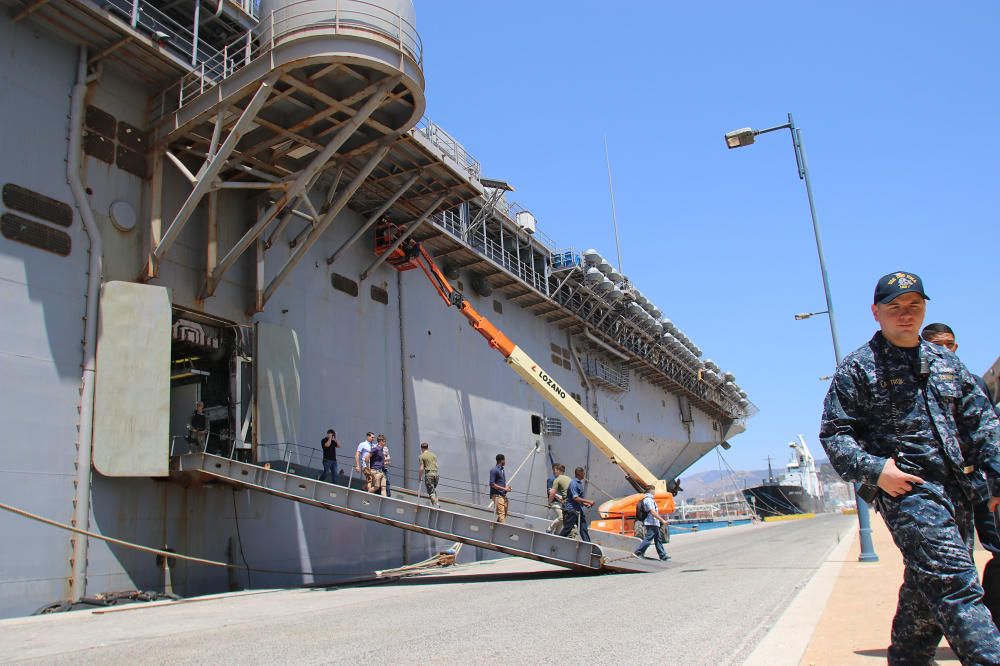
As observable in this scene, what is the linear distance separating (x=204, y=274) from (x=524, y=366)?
35.5ft

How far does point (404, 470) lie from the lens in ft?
65.8

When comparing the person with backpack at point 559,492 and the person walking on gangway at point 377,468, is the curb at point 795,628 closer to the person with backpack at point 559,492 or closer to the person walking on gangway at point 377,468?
the person with backpack at point 559,492

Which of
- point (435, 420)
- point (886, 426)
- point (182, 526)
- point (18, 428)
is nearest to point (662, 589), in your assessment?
point (886, 426)

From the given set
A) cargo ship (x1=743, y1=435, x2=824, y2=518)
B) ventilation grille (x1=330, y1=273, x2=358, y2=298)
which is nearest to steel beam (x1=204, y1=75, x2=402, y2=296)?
ventilation grille (x1=330, y1=273, x2=358, y2=298)

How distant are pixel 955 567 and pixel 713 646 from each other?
2.76 m

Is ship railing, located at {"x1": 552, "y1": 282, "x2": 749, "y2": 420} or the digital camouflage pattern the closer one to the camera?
the digital camouflage pattern

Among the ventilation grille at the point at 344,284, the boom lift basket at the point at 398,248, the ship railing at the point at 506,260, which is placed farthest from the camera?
the ship railing at the point at 506,260

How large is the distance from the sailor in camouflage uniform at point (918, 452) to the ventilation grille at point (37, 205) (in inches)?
514

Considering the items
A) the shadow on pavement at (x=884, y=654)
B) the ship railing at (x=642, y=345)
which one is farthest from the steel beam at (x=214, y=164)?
the ship railing at (x=642, y=345)

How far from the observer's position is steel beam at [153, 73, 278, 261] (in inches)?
510

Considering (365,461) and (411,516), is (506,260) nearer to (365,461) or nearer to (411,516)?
(365,461)

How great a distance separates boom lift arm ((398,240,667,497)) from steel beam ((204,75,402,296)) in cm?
664

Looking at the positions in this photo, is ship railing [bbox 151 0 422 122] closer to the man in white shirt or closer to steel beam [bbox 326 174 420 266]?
A: steel beam [bbox 326 174 420 266]

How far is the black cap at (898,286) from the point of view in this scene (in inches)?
143
